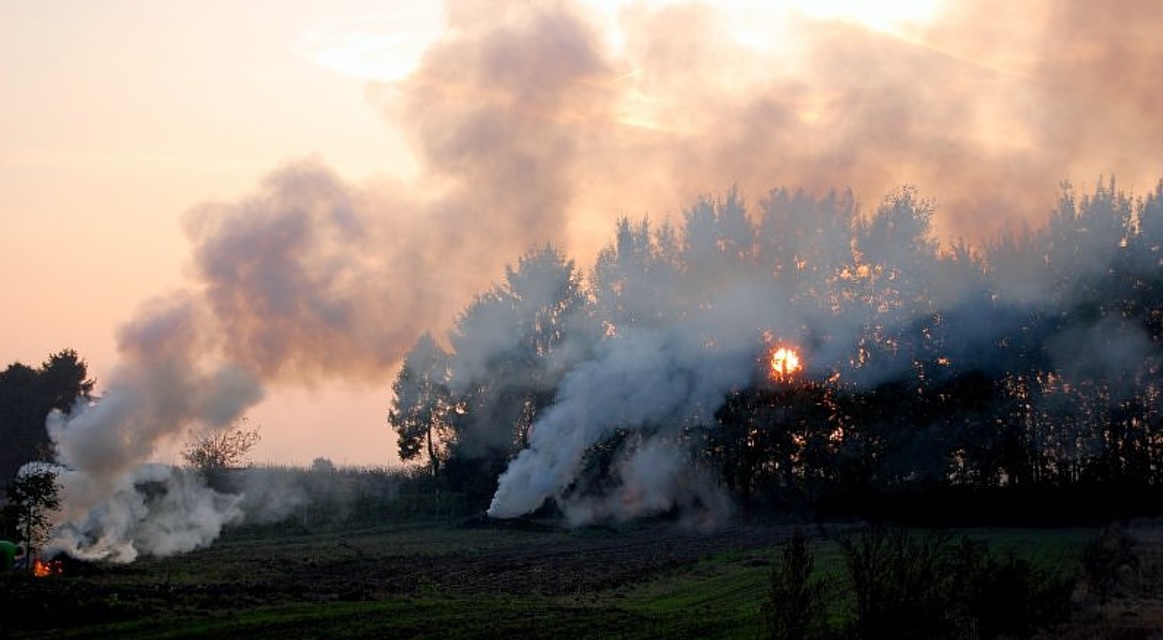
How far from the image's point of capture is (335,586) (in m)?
37.3

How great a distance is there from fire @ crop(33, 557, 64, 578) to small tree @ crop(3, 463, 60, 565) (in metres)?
1.75

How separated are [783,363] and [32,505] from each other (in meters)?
36.1

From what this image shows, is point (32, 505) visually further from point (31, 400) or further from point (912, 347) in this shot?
point (31, 400)

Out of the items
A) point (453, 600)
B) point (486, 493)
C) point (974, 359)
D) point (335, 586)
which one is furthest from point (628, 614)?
point (486, 493)

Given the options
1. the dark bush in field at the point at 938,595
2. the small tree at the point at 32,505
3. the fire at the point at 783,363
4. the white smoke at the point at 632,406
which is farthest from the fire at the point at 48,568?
the fire at the point at 783,363

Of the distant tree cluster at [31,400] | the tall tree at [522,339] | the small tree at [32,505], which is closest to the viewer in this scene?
the small tree at [32,505]

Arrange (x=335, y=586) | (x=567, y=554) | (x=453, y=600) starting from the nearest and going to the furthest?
(x=453, y=600)
(x=335, y=586)
(x=567, y=554)

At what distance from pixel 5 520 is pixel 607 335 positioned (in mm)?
32872

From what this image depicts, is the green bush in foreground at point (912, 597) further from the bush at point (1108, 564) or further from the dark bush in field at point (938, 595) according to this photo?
the bush at point (1108, 564)

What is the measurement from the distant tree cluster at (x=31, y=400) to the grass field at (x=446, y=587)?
1631 inches

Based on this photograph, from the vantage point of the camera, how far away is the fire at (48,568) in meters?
40.1

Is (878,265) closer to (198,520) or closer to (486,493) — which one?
(486,493)

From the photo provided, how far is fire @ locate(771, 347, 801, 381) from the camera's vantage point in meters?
63.0

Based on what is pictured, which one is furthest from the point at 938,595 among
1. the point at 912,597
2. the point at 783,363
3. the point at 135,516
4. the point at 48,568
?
the point at 783,363
